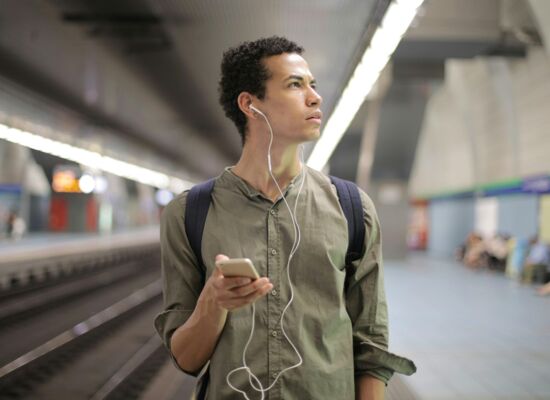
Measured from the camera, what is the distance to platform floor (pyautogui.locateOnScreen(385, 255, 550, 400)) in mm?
5418

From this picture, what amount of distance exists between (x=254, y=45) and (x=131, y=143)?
63.2ft

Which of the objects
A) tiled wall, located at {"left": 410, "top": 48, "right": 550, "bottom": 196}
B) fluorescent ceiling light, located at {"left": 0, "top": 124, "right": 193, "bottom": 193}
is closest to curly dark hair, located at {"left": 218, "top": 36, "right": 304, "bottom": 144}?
fluorescent ceiling light, located at {"left": 0, "top": 124, "right": 193, "bottom": 193}

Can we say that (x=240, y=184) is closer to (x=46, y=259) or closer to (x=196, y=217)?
(x=196, y=217)

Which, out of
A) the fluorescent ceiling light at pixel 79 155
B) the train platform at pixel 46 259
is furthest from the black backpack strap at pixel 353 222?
the train platform at pixel 46 259

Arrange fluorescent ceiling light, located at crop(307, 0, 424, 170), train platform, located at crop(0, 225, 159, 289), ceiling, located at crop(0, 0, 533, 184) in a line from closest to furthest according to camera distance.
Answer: fluorescent ceiling light, located at crop(307, 0, 424, 170) → ceiling, located at crop(0, 0, 533, 184) → train platform, located at crop(0, 225, 159, 289)

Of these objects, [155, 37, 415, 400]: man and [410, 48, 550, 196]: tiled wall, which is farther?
[410, 48, 550, 196]: tiled wall

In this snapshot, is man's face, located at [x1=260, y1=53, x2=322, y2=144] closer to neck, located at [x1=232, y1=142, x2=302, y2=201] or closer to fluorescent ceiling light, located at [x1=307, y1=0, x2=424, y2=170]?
neck, located at [x1=232, y1=142, x2=302, y2=201]

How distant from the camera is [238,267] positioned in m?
1.26

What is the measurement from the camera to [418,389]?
525 centimetres

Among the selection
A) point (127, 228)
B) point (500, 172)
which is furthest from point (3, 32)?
point (127, 228)

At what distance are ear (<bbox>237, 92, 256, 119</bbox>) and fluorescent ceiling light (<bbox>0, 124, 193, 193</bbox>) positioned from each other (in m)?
13.1

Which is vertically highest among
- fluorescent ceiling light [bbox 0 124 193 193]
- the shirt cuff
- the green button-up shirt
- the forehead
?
fluorescent ceiling light [bbox 0 124 193 193]

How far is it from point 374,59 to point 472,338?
439cm

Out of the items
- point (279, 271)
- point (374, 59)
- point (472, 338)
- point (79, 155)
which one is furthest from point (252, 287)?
point (79, 155)
